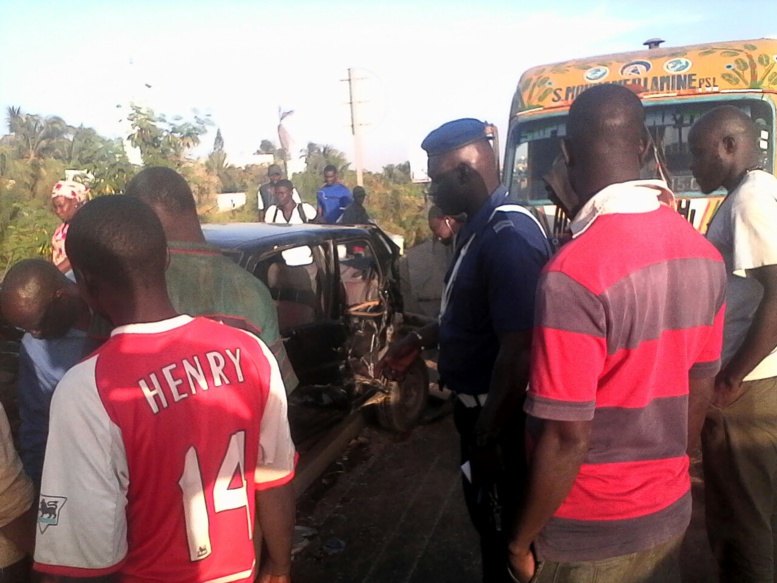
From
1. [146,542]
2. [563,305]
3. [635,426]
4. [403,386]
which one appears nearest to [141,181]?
[146,542]

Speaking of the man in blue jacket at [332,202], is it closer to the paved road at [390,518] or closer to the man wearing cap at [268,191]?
the man wearing cap at [268,191]

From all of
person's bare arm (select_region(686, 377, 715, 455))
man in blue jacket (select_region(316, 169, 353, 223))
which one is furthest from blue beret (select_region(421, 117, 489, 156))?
man in blue jacket (select_region(316, 169, 353, 223))

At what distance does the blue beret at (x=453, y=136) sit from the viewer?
2439mm

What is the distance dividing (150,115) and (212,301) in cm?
1137

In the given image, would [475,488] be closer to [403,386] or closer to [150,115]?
[403,386]

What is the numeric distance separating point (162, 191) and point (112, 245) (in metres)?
0.94

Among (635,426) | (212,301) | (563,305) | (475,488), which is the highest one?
(563,305)

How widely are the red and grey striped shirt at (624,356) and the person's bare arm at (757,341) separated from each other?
2.57 feet

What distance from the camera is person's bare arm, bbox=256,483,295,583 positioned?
1787mm

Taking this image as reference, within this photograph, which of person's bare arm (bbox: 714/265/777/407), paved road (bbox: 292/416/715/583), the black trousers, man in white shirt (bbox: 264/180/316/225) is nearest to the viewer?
the black trousers

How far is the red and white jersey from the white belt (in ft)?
3.13

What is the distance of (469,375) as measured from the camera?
244cm

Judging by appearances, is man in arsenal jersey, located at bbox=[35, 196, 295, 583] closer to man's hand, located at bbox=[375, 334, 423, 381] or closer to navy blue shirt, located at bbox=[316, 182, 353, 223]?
man's hand, located at bbox=[375, 334, 423, 381]

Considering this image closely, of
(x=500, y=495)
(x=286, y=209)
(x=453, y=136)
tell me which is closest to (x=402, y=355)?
(x=500, y=495)
